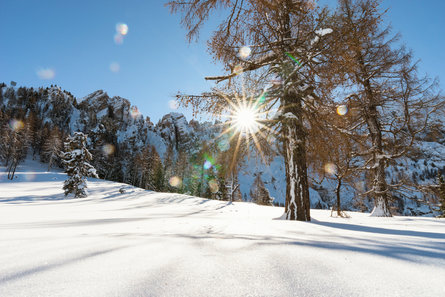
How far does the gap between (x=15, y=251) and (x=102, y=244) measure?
53cm

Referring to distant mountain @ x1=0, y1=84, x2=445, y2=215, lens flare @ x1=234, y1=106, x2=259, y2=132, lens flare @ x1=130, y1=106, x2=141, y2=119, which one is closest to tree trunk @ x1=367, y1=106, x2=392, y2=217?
lens flare @ x1=234, y1=106, x2=259, y2=132

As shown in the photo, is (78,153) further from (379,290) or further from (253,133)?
(379,290)

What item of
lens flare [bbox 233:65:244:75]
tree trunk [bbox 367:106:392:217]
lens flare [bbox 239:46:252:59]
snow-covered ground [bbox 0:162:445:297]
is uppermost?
lens flare [bbox 239:46:252:59]

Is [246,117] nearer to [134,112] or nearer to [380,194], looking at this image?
[380,194]

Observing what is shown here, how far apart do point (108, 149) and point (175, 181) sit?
23545mm

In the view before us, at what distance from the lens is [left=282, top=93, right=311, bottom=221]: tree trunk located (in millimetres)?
4660

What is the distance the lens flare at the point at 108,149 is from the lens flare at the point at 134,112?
14.8 meters

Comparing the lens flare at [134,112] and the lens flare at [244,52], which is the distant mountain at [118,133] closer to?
the lens flare at [134,112]

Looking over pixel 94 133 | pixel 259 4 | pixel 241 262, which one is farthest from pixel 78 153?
pixel 94 133

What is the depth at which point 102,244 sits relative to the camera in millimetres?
1604

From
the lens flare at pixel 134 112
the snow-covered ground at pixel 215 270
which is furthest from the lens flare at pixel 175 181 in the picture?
the snow-covered ground at pixel 215 270

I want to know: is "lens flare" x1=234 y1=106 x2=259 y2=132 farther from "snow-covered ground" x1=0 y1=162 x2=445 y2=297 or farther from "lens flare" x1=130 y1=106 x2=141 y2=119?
"lens flare" x1=130 y1=106 x2=141 y2=119

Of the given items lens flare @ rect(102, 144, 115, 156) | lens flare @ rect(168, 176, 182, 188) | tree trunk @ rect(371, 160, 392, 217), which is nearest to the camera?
tree trunk @ rect(371, 160, 392, 217)

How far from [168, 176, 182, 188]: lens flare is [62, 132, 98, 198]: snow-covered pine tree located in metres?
26.0
